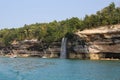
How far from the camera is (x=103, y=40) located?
331 feet

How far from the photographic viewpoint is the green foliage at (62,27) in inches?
4291

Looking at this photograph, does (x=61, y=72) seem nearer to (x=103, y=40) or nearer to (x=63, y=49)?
(x=103, y=40)

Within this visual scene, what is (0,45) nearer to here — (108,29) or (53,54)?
(53,54)

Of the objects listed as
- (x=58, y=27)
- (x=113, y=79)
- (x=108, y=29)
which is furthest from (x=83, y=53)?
(x=113, y=79)

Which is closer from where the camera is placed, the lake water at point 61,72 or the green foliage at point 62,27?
→ the lake water at point 61,72

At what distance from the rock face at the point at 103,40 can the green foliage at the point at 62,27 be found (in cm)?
448

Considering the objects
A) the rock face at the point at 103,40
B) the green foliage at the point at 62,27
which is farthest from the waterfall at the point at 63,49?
the rock face at the point at 103,40

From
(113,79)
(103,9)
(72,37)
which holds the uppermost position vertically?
(103,9)

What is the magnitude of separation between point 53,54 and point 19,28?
153 ft

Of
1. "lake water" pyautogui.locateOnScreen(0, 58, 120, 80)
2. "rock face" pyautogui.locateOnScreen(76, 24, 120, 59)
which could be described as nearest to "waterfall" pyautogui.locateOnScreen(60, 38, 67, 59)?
"rock face" pyautogui.locateOnScreen(76, 24, 120, 59)

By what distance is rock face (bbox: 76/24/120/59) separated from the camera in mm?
97625

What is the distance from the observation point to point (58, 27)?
13975cm

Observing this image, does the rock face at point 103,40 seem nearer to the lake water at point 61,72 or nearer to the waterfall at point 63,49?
the waterfall at point 63,49

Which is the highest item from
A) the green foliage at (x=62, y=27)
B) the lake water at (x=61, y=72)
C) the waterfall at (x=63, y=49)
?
the green foliage at (x=62, y=27)
